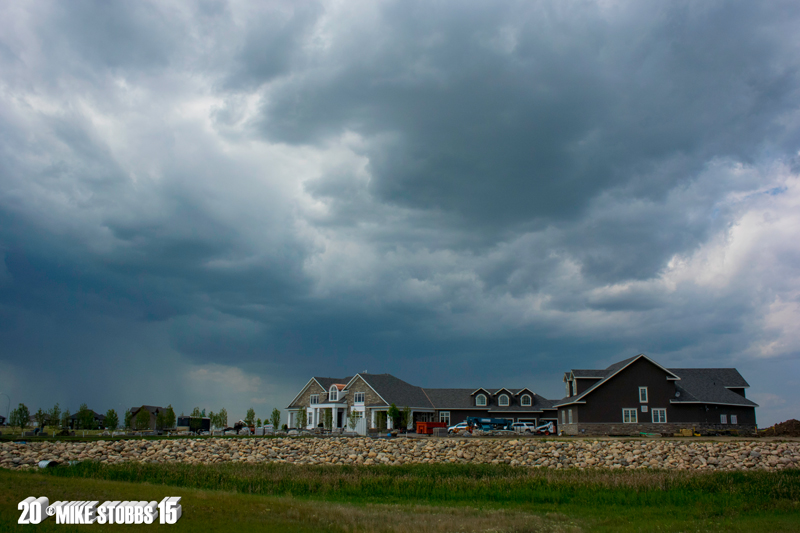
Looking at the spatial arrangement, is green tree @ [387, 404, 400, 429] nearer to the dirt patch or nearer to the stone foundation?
the stone foundation

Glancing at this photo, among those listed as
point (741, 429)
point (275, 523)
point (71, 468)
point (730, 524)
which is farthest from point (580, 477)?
point (741, 429)

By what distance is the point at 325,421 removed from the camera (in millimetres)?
68000

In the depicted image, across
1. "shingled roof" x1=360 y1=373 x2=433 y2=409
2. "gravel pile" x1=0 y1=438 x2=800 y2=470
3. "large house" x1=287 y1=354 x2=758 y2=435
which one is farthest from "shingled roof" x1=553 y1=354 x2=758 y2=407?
"shingled roof" x1=360 y1=373 x2=433 y2=409

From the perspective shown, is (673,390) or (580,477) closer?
(580,477)

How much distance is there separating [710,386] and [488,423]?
22.4 m

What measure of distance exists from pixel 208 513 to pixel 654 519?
1172 cm

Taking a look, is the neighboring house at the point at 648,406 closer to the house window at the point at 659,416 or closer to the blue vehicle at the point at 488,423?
the house window at the point at 659,416

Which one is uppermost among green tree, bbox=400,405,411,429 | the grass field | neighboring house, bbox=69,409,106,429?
the grass field

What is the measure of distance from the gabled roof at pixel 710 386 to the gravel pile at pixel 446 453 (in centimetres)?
1854

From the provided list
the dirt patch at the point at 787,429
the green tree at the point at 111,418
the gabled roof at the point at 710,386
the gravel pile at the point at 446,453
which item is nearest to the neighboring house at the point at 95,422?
the green tree at the point at 111,418

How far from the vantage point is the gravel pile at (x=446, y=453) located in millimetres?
28578

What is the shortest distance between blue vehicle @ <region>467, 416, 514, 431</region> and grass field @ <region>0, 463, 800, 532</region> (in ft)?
113

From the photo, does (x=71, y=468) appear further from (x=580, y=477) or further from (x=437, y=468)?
(x=580, y=477)

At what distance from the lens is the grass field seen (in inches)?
540
